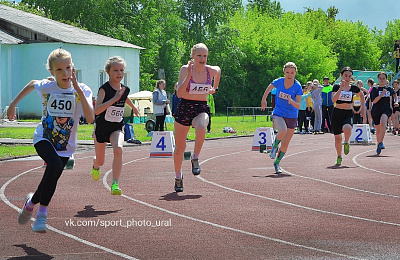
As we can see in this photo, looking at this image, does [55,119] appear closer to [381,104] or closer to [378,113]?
[378,113]

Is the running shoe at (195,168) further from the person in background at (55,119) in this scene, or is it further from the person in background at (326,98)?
the person in background at (326,98)

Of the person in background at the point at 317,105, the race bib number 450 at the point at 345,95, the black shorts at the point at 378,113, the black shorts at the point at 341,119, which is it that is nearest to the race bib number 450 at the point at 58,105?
the race bib number 450 at the point at 345,95

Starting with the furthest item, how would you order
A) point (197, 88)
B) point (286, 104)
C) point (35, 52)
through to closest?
point (35, 52) < point (286, 104) < point (197, 88)

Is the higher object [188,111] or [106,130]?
[188,111]

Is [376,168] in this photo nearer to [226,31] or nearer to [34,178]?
[34,178]

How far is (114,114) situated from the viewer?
10.8 m

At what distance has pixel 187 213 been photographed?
9.56 meters

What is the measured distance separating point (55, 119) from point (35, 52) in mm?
40883

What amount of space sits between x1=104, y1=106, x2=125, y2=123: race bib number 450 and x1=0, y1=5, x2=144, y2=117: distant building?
3510 cm

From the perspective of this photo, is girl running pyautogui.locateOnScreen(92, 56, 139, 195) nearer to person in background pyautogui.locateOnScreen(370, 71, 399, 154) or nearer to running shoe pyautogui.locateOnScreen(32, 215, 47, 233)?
running shoe pyautogui.locateOnScreen(32, 215, 47, 233)

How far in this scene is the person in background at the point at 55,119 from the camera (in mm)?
7938

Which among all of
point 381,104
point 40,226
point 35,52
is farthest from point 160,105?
point 35,52

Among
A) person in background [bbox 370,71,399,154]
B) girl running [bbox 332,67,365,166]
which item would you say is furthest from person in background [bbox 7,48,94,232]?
person in background [bbox 370,71,399,154]

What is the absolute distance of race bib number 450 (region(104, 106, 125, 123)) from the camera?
10.8 m
